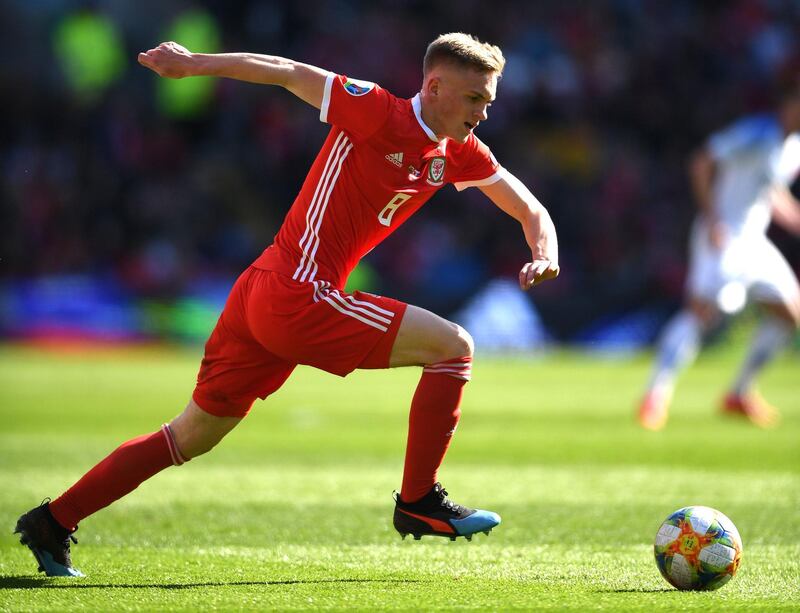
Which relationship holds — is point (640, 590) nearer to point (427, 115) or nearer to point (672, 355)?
point (427, 115)

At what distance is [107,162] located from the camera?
79.6ft

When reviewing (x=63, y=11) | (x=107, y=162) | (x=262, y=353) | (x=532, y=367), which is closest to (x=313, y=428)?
(x=262, y=353)

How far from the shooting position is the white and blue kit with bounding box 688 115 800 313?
12102 mm

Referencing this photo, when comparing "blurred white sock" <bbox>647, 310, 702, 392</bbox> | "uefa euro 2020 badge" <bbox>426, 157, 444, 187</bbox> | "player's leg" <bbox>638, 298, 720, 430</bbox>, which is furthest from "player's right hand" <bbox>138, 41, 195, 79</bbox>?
"blurred white sock" <bbox>647, 310, 702, 392</bbox>

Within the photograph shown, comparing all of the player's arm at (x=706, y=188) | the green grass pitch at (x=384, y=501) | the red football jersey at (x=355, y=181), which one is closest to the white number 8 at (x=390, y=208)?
the red football jersey at (x=355, y=181)

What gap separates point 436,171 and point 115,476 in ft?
6.37

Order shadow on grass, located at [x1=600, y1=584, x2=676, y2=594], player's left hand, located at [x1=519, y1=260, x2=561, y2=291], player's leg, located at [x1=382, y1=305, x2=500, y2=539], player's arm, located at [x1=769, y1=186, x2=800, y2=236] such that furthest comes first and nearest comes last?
1. player's arm, located at [x1=769, y1=186, x2=800, y2=236]
2. player's leg, located at [x1=382, y1=305, x2=500, y2=539]
3. player's left hand, located at [x1=519, y1=260, x2=561, y2=291]
4. shadow on grass, located at [x1=600, y1=584, x2=676, y2=594]

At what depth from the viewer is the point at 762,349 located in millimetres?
12266

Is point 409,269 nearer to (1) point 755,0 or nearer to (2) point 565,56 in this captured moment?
(2) point 565,56

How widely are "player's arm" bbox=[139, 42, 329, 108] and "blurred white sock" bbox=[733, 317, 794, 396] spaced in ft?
26.3

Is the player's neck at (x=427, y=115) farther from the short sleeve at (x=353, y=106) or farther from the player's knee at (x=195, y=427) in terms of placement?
the player's knee at (x=195, y=427)

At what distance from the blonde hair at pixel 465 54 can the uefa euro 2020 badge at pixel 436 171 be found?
40 centimetres

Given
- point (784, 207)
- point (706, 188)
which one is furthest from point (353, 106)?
point (784, 207)

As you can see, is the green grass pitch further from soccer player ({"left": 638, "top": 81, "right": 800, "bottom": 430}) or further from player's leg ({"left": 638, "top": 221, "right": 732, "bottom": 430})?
soccer player ({"left": 638, "top": 81, "right": 800, "bottom": 430})
